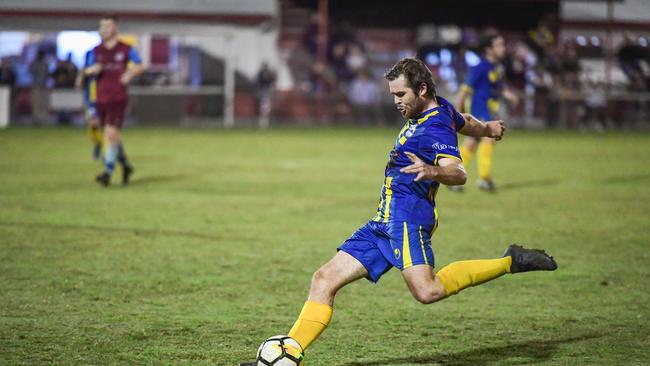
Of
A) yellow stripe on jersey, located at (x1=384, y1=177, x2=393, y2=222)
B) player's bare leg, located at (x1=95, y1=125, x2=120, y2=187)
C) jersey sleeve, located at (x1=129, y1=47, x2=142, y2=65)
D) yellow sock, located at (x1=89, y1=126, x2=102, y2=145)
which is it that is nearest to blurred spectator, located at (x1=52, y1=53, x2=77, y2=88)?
yellow sock, located at (x1=89, y1=126, x2=102, y2=145)

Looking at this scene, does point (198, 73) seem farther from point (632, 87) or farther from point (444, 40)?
point (632, 87)

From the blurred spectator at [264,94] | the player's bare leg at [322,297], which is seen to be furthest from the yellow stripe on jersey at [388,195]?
the blurred spectator at [264,94]

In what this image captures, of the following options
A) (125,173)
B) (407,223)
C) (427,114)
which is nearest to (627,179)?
(125,173)

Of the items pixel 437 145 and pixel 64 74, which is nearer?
pixel 437 145

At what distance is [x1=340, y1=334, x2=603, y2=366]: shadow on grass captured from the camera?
6.22m

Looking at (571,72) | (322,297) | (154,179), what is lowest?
(154,179)

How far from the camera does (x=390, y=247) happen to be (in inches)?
227

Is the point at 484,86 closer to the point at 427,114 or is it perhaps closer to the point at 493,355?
the point at 493,355

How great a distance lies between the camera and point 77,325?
23.2 feet

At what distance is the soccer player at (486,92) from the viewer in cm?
1614

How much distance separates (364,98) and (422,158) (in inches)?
1209

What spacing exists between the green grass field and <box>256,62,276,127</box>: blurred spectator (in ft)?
51.6

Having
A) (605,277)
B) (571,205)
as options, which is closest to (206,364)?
(605,277)

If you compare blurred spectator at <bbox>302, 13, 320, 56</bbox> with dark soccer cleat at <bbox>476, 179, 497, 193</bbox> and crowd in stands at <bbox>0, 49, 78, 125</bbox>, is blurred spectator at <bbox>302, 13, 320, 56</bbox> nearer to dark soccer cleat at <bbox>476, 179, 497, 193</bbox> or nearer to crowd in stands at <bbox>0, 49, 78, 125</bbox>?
crowd in stands at <bbox>0, 49, 78, 125</bbox>
